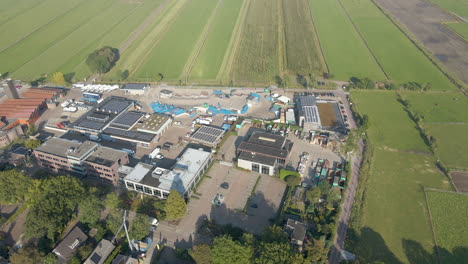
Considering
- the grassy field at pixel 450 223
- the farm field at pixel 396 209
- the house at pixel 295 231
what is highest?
the house at pixel 295 231

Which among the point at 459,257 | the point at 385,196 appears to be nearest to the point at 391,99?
the point at 385,196

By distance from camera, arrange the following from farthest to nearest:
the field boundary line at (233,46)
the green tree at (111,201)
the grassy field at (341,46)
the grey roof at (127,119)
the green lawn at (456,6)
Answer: the green lawn at (456,6) → the field boundary line at (233,46) → the grassy field at (341,46) → the grey roof at (127,119) → the green tree at (111,201)

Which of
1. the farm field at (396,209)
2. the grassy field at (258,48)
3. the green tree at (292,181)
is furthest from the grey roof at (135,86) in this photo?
the farm field at (396,209)

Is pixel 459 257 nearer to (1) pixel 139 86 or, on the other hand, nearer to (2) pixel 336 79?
(2) pixel 336 79

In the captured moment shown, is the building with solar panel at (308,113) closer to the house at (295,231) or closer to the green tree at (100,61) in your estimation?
the house at (295,231)

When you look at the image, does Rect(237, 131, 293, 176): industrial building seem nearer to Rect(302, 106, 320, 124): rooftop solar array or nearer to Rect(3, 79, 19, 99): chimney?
Rect(302, 106, 320, 124): rooftop solar array

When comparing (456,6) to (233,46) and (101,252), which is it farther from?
(101,252)
